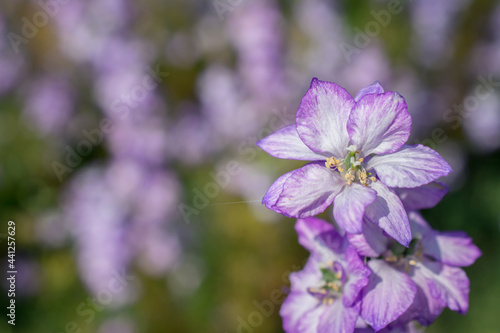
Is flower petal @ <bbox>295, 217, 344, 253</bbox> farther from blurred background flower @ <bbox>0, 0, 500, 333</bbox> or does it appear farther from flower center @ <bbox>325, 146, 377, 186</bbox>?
blurred background flower @ <bbox>0, 0, 500, 333</bbox>

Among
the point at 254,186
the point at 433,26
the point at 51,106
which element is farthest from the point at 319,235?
the point at 51,106

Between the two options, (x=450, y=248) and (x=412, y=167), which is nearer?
(x=412, y=167)

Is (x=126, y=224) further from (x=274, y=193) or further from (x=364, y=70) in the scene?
(x=274, y=193)

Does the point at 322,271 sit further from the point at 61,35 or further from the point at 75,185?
the point at 61,35

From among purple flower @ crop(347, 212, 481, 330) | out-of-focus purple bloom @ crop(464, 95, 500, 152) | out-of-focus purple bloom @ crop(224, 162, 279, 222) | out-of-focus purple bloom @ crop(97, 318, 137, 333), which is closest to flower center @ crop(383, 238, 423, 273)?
purple flower @ crop(347, 212, 481, 330)

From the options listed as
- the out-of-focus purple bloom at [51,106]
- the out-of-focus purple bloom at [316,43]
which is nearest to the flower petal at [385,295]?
the out-of-focus purple bloom at [316,43]

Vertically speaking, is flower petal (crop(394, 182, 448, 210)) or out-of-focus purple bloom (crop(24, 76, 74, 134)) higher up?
flower petal (crop(394, 182, 448, 210))
